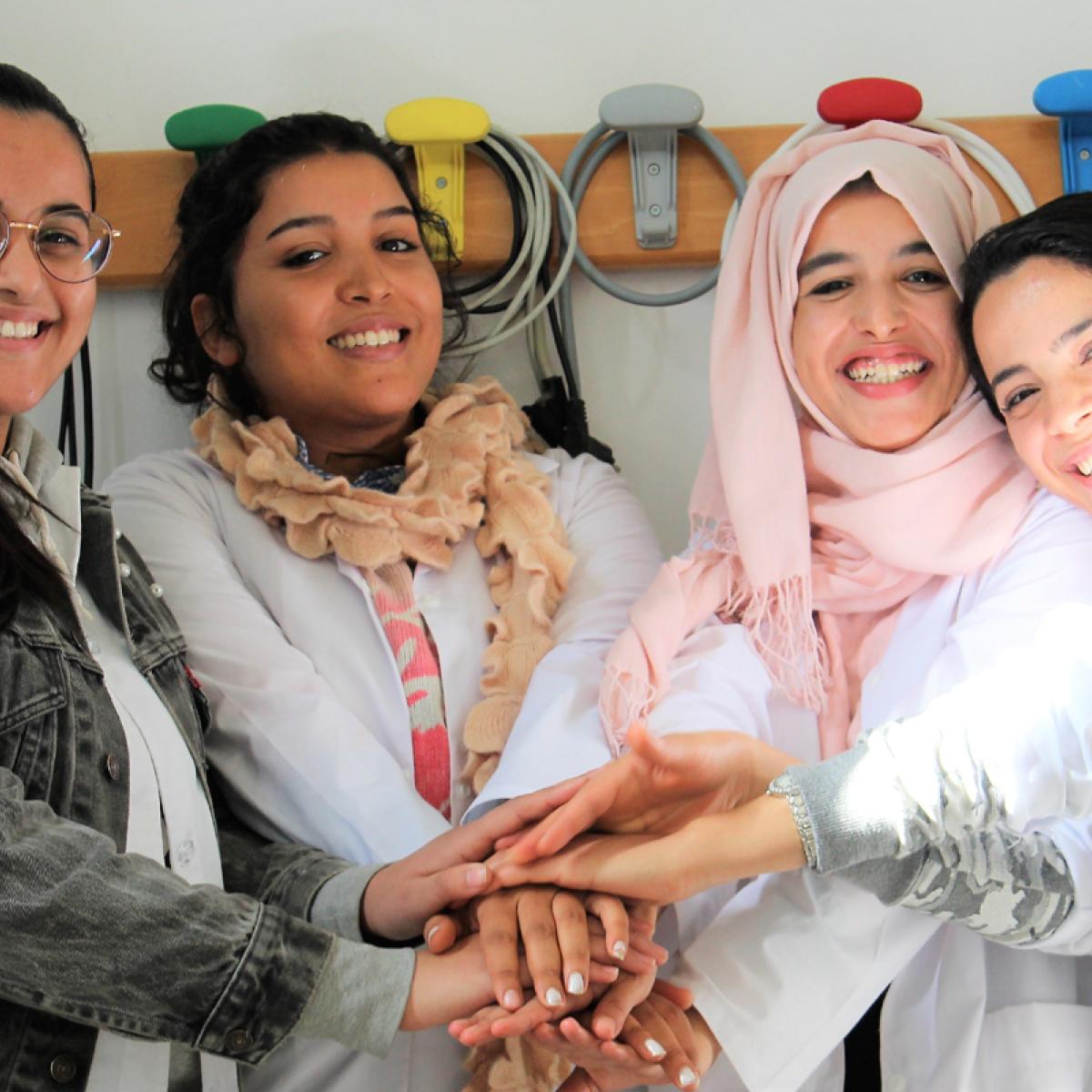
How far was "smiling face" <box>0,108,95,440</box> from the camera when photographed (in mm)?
1638

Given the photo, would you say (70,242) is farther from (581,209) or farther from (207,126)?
(581,209)

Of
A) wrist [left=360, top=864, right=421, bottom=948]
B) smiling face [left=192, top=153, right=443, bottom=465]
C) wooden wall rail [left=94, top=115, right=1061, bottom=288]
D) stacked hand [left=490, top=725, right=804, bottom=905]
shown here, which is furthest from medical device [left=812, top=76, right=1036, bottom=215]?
wrist [left=360, top=864, right=421, bottom=948]

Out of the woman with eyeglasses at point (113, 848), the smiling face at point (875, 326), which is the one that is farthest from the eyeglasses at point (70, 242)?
the smiling face at point (875, 326)

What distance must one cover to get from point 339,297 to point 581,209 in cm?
44

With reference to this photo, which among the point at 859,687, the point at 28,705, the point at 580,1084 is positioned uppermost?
the point at 28,705

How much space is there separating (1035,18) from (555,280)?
0.87 metres

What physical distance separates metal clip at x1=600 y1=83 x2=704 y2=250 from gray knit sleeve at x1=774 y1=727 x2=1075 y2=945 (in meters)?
1.00

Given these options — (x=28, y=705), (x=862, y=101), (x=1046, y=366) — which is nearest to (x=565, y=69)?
(x=862, y=101)

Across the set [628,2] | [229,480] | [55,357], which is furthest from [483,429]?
[628,2]

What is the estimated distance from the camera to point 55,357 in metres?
1.71

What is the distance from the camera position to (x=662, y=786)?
1.66m

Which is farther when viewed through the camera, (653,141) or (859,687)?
(653,141)

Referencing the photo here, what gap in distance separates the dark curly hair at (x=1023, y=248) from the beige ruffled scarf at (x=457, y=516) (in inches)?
23.1

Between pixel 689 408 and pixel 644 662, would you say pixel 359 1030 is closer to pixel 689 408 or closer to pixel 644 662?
pixel 644 662
